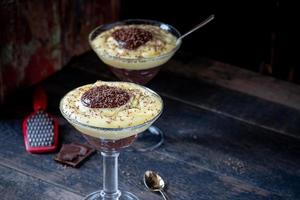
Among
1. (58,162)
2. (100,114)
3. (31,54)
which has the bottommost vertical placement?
(58,162)

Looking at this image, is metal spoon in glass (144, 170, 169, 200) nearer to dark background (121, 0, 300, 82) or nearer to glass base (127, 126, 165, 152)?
glass base (127, 126, 165, 152)

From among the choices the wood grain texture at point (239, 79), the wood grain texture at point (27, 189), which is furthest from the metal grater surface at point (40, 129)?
the wood grain texture at point (239, 79)

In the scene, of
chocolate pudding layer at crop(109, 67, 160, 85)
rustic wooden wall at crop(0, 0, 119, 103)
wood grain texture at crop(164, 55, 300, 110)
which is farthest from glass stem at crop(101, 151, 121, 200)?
wood grain texture at crop(164, 55, 300, 110)

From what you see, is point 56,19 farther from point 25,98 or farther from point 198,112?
point 198,112

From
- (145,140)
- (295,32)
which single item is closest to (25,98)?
(145,140)

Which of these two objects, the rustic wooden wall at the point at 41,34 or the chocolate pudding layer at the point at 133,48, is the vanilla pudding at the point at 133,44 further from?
the rustic wooden wall at the point at 41,34

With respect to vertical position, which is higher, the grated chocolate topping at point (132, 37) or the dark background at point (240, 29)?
the grated chocolate topping at point (132, 37)
